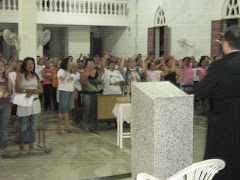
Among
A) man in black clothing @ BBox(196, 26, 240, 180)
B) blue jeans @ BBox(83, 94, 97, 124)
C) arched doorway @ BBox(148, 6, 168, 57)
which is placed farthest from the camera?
arched doorway @ BBox(148, 6, 168, 57)

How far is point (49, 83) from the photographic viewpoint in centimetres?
760

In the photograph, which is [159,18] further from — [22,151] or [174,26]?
[22,151]

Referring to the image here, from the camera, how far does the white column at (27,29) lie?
752 cm

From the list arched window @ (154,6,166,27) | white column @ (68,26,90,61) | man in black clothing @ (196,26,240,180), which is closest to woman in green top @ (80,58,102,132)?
man in black clothing @ (196,26,240,180)

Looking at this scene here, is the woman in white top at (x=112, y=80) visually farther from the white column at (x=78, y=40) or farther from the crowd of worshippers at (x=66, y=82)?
the white column at (x=78, y=40)

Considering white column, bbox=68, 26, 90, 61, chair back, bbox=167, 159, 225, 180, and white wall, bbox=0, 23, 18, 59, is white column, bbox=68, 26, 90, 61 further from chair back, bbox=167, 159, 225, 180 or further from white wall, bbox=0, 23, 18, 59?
chair back, bbox=167, 159, 225, 180

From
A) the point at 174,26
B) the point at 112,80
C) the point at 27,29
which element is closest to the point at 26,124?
the point at 112,80

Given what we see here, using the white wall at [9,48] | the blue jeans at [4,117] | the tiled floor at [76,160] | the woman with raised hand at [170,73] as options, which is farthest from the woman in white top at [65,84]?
the white wall at [9,48]

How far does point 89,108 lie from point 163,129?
3.80m

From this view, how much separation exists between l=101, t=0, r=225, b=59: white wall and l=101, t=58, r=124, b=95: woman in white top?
16.2ft

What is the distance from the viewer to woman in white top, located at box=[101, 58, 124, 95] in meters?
5.94

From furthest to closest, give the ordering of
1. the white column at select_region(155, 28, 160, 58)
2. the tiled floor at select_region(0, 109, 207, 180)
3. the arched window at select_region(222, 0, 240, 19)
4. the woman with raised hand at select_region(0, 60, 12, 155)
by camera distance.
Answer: the white column at select_region(155, 28, 160, 58)
the arched window at select_region(222, 0, 240, 19)
the woman with raised hand at select_region(0, 60, 12, 155)
the tiled floor at select_region(0, 109, 207, 180)

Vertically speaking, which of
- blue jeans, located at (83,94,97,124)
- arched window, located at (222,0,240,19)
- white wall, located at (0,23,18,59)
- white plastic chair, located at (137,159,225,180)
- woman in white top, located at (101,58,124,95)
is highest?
arched window, located at (222,0,240,19)

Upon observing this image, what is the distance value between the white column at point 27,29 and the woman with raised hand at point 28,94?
3202mm
